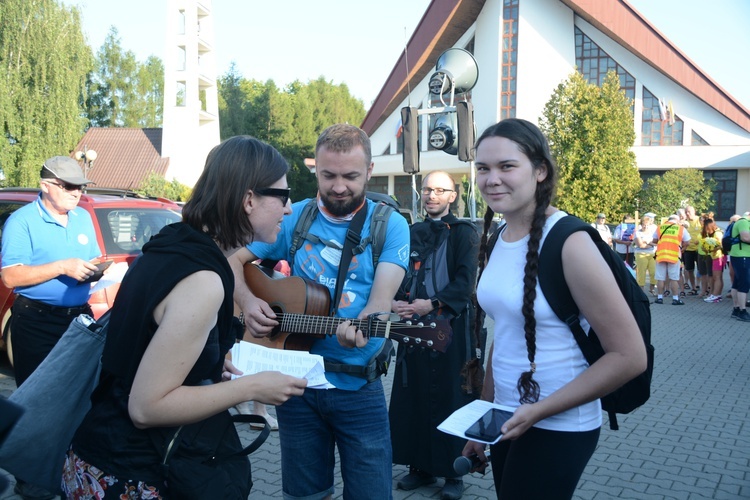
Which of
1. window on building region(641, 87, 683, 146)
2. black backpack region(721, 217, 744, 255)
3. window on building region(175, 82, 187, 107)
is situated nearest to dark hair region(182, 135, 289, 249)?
black backpack region(721, 217, 744, 255)

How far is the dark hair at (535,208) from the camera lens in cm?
226

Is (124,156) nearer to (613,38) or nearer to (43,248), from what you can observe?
(613,38)

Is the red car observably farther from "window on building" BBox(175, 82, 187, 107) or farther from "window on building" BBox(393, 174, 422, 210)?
"window on building" BBox(393, 174, 422, 210)

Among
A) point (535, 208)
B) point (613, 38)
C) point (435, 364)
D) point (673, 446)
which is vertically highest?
point (613, 38)

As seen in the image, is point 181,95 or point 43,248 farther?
point 181,95

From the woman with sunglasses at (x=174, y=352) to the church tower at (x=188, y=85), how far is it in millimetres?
43116

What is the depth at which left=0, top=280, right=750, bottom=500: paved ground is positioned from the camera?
480cm

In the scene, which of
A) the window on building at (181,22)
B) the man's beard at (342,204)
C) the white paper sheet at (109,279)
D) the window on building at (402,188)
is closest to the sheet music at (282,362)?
the man's beard at (342,204)

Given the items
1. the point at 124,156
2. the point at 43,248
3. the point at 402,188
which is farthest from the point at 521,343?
the point at 124,156

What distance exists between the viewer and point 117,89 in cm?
6481

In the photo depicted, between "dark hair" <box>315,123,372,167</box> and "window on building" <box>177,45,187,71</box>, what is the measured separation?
142 feet

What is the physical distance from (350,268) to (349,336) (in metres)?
0.38

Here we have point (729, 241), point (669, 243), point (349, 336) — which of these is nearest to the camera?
point (349, 336)

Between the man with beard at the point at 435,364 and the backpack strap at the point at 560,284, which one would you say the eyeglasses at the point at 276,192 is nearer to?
the backpack strap at the point at 560,284
